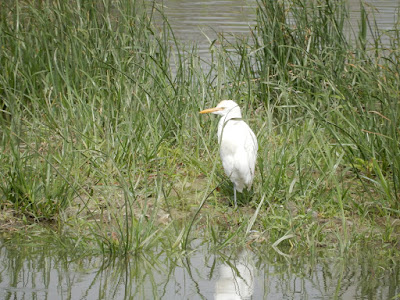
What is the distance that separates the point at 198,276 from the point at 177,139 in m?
1.79

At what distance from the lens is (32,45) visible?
608 centimetres

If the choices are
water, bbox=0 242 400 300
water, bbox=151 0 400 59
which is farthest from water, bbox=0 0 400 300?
water, bbox=151 0 400 59

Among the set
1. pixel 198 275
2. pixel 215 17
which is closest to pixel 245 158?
pixel 198 275

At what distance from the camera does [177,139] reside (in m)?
5.45

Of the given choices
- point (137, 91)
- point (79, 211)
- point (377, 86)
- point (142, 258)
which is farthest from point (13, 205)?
point (377, 86)

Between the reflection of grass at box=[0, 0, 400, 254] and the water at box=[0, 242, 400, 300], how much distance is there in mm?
151

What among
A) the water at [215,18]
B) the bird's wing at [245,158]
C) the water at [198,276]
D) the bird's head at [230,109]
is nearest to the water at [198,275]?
the water at [198,276]

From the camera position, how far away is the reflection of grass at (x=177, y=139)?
438 centimetres

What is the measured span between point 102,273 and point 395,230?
1.70 meters

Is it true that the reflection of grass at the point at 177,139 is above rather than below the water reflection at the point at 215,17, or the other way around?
above

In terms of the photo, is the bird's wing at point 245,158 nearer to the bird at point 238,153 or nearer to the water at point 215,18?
the bird at point 238,153

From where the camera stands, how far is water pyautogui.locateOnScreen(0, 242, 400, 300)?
359 centimetres

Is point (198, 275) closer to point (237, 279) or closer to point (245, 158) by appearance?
point (237, 279)

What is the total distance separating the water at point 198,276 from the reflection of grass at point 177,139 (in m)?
0.15
